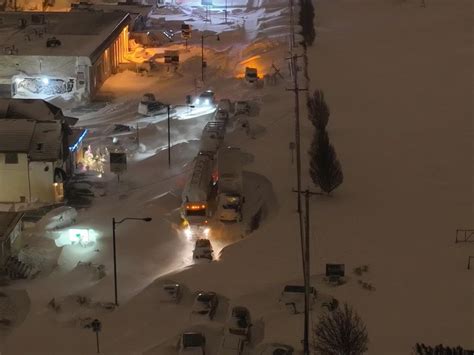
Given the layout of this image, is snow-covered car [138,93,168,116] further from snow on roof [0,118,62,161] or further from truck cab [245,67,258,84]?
snow on roof [0,118,62,161]

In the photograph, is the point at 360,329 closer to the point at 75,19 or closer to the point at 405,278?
the point at 405,278

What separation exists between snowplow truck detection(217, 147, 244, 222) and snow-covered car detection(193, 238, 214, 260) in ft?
8.17

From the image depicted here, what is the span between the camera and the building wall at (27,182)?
1174 inches

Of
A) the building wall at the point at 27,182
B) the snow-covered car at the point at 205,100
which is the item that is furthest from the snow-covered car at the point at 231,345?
the snow-covered car at the point at 205,100

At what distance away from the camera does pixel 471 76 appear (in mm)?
42812

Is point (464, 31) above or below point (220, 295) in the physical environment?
above

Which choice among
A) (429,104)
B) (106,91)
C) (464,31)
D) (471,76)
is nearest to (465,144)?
(429,104)

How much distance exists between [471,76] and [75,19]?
2233 cm

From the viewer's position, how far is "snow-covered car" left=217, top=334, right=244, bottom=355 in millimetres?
18688

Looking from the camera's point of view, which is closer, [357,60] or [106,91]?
[106,91]

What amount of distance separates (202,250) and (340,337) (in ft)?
28.5

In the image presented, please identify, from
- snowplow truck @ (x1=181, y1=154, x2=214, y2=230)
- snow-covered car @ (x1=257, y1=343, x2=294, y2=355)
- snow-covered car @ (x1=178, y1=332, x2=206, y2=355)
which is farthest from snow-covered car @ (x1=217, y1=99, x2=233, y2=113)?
snow-covered car @ (x1=257, y1=343, x2=294, y2=355)

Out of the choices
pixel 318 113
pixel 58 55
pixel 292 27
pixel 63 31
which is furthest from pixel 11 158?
pixel 292 27

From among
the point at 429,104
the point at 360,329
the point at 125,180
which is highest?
the point at 429,104
